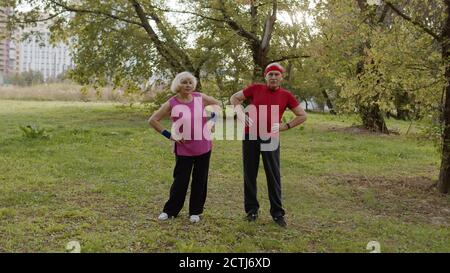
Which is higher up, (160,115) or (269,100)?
(269,100)

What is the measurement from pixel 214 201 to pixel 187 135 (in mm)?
1716

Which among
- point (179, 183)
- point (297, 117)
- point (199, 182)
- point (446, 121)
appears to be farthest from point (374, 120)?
point (179, 183)

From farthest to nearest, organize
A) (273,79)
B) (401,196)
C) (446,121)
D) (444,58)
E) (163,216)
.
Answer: (401,196), (446,121), (444,58), (163,216), (273,79)

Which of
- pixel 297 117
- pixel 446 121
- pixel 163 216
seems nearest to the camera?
pixel 297 117

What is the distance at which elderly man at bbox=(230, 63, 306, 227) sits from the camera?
5.58 metres

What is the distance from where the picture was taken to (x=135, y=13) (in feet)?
58.1

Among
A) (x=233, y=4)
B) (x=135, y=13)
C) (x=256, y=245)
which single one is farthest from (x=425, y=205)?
(x=135, y=13)

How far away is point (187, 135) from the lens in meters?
5.61

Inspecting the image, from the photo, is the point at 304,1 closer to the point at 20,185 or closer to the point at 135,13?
the point at 135,13

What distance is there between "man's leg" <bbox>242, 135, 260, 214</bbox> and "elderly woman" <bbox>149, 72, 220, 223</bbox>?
Result: 450mm

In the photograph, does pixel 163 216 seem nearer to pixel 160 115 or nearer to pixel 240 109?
pixel 160 115

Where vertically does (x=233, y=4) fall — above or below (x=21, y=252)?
above

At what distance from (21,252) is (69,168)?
4426 mm

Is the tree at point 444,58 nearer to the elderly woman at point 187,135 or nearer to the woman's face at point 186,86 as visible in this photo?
the elderly woman at point 187,135
